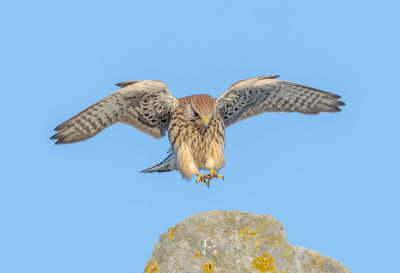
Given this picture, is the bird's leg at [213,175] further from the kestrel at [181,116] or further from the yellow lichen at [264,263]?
the yellow lichen at [264,263]

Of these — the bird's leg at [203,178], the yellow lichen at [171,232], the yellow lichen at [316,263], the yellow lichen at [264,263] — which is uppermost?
the bird's leg at [203,178]

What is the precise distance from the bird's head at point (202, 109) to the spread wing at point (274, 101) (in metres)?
0.64

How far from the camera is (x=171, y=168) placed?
8.94 meters

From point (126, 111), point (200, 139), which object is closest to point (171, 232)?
point (200, 139)

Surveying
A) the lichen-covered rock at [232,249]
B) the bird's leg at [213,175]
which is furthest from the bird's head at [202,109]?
the lichen-covered rock at [232,249]

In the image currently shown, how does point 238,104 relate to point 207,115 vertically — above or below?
above

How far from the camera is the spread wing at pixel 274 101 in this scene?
887 cm

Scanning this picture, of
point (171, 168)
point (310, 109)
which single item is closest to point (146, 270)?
point (171, 168)

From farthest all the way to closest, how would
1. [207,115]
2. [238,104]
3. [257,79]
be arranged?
1. [238,104]
2. [257,79]
3. [207,115]

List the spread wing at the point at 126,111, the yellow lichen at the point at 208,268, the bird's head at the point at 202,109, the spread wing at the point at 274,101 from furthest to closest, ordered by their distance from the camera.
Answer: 1. the spread wing at the point at 274,101
2. the spread wing at the point at 126,111
3. the bird's head at the point at 202,109
4. the yellow lichen at the point at 208,268

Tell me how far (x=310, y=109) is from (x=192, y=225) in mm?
4007

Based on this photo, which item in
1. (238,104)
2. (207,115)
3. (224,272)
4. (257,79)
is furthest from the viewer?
(238,104)

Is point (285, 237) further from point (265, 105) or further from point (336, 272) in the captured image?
point (265, 105)

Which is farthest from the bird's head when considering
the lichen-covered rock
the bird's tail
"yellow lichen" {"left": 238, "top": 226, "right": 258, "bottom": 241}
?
"yellow lichen" {"left": 238, "top": 226, "right": 258, "bottom": 241}
